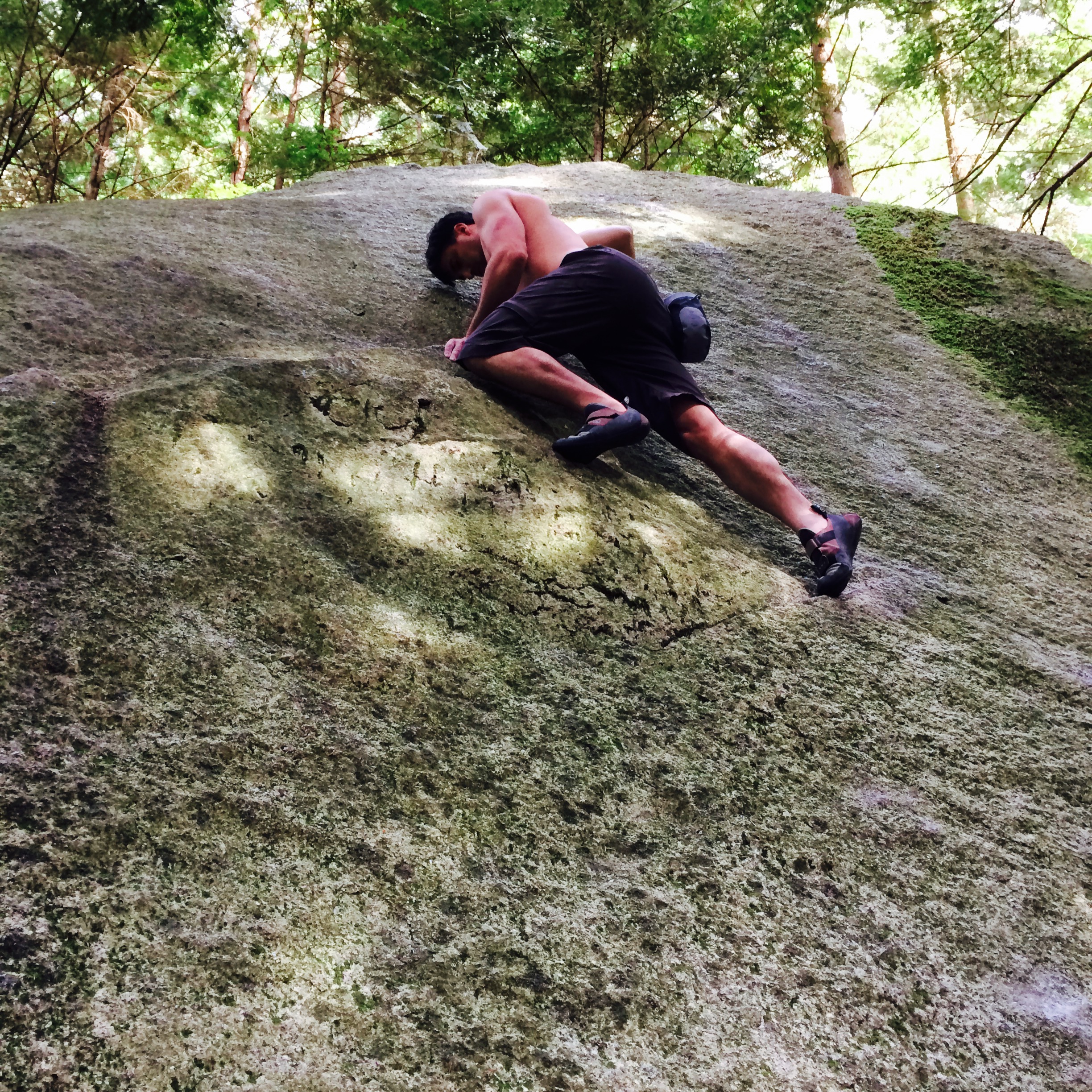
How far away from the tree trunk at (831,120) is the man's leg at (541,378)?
27.8 feet

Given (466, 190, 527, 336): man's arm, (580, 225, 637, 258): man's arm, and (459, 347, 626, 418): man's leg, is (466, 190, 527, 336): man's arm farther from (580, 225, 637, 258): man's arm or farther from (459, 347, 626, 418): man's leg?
(580, 225, 637, 258): man's arm

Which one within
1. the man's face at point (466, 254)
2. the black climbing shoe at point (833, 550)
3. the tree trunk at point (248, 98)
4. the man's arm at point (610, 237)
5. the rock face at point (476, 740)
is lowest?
the rock face at point (476, 740)

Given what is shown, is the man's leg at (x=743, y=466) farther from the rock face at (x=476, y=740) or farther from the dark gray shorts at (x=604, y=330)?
the rock face at (x=476, y=740)

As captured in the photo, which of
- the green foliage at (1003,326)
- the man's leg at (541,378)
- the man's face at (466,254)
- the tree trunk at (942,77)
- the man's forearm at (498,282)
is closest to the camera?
the man's leg at (541,378)

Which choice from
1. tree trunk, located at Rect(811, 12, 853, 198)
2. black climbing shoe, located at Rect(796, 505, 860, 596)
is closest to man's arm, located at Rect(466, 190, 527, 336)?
black climbing shoe, located at Rect(796, 505, 860, 596)

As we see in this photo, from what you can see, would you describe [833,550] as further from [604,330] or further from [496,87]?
[496,87]

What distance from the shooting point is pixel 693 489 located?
301 centimetres

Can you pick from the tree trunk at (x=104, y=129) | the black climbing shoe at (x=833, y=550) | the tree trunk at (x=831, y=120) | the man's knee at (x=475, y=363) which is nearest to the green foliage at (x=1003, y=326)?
the black climbing shoe at (x=833, y=550)

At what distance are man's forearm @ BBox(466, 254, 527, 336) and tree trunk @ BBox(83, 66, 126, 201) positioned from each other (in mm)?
5627

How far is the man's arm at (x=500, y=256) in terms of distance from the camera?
3145 mm

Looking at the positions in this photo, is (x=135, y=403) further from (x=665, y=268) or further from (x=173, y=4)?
(x=173, y=4)

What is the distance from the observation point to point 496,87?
29.6 feet

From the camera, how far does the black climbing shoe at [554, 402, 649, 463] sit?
260cm

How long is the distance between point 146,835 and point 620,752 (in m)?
0.98
